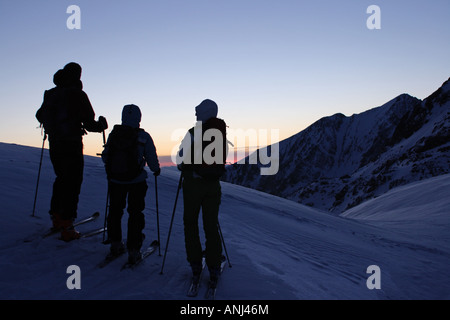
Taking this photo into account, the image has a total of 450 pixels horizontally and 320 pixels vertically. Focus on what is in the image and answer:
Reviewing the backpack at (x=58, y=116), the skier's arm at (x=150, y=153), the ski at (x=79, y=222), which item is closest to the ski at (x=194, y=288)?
the skier's arm at (x=150, y=153)

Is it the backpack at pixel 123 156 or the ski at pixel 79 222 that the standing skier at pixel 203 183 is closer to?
the backpack at pixel 123 156

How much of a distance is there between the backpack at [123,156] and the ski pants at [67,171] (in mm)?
1137

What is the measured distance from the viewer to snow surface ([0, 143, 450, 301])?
14.1 ft

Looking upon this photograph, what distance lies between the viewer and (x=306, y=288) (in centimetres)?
506

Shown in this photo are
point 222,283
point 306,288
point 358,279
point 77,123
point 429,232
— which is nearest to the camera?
point 222,283

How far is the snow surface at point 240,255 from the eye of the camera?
14.1ft

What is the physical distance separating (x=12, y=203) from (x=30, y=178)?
2.79m

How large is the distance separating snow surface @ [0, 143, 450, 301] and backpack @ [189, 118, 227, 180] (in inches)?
65.1

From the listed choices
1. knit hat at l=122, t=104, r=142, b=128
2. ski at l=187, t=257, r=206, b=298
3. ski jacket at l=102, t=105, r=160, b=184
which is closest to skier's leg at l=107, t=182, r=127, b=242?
ski jacket at l=102, t=105, r=160, b=184

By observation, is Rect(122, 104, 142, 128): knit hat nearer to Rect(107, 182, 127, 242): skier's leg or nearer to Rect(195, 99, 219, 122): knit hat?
Rect(107, 182, 127, 242): skier's leg

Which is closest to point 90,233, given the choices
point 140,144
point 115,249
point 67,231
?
point 67,231

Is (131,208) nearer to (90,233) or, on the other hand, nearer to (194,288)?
(194,288)
